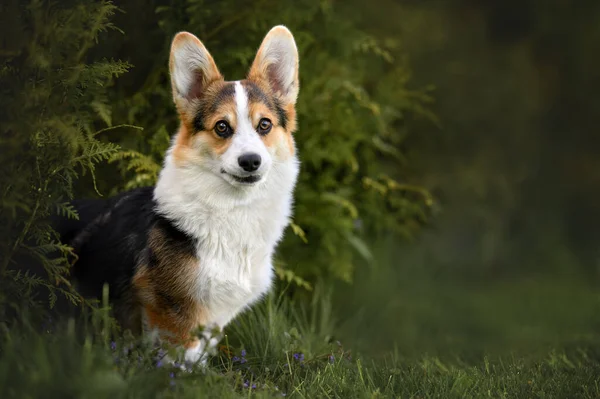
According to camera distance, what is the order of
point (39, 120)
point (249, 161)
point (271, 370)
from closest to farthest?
point (39, 120)
point (249, 161)
point (271, 370)

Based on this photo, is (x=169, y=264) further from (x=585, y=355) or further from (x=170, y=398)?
(x=585, y=355)

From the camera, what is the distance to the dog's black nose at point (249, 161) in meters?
3.49

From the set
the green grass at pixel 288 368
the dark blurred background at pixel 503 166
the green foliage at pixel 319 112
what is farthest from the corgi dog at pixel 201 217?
the dark blurred background at pixel 503 166

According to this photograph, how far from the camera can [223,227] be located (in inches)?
146

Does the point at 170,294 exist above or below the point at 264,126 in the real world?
below

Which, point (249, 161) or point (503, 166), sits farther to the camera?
point (503, 166)

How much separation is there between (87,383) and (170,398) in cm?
39

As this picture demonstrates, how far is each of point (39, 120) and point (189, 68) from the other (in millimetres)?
894

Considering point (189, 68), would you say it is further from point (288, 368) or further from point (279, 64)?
point (288, 368)

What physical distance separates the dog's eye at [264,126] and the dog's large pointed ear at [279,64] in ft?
1.00

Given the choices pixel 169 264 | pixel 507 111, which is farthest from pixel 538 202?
pixel 169 264

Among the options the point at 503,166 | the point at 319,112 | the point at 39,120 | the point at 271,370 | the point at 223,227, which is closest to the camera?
the point at 39,120

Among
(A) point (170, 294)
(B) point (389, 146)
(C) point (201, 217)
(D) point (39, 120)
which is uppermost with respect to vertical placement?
(B) point (389, 146)

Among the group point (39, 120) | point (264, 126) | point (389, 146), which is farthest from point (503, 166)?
point (39, 120)
